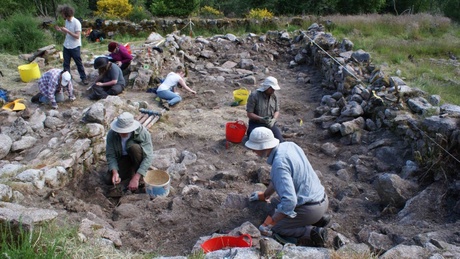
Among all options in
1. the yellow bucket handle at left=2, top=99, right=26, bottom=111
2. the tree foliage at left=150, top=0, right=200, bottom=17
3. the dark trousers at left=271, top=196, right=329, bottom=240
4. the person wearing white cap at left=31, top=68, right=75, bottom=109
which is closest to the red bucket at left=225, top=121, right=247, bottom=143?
the dark trousers at left=271, top=196, right=329, bottom=240

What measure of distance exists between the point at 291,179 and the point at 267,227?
64 centimetres

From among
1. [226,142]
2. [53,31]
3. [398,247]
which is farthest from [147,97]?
[53,31]

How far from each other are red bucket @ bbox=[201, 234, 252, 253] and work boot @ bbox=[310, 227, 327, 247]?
0.62 meters

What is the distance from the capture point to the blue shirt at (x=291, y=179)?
359cm

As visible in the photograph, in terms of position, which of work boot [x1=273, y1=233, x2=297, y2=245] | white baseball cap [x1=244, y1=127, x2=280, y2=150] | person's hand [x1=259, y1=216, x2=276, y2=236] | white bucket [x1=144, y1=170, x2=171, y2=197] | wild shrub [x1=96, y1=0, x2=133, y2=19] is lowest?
wild shrub [x1=96, y1=0, x2=133, y2=19]

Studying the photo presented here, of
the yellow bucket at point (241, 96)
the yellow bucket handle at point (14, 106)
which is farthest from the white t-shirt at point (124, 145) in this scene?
the yellow bucket at point (241, 96)

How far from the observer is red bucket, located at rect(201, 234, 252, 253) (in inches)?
140

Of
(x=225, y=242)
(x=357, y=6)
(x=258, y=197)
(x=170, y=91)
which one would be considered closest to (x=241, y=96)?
(x=170, y=91)

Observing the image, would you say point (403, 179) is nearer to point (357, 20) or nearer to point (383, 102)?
point (383, 102)

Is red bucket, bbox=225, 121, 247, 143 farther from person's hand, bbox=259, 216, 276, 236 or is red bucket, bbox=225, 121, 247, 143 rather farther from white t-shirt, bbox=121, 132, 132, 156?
person's hand, bbox=259, 216, 276, 236

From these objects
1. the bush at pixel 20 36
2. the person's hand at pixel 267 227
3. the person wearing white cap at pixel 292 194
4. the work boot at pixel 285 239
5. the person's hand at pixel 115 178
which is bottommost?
the bush at pixel 20 36

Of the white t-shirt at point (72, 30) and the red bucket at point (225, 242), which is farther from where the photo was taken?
the white t-shirt at point (72, 30)

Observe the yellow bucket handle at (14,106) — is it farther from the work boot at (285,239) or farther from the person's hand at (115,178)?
the work boot at (285,239)

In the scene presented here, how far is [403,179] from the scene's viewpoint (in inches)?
191
